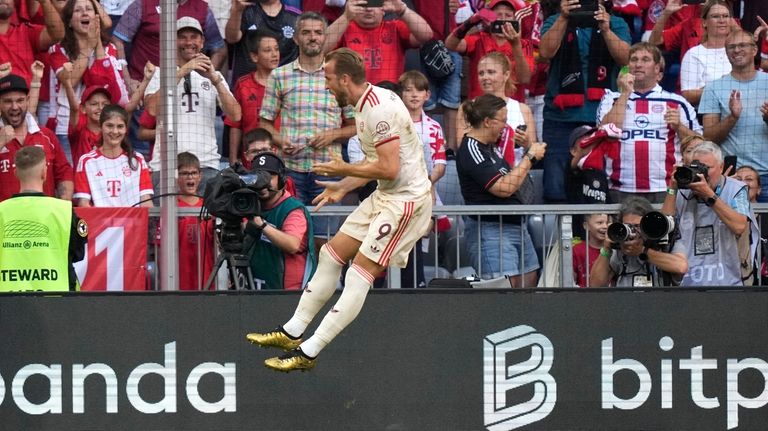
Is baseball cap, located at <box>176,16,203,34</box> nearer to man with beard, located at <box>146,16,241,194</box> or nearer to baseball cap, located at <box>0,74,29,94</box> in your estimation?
man with beard, located at <box>146,16,241,194</box>

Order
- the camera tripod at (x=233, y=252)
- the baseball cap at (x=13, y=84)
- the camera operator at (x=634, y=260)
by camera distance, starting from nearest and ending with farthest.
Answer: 1. the camera tripod at (x=233, y=252)
2. the camera operator at (x=634, y=260)
3. the baseball cap at (x=13, y=84)

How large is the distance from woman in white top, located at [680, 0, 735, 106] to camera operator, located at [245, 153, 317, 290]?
376 centimetres

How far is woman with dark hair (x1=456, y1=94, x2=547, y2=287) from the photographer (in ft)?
32.2

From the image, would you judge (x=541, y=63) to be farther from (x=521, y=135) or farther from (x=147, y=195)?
(x=147, y=195)

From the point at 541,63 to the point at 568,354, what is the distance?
3.25 metres

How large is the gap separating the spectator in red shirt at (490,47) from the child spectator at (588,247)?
71.2 inches

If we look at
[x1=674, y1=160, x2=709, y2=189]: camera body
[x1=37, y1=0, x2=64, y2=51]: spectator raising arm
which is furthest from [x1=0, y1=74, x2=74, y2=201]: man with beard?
[x1=674, y1=160, x2=709, y2=189]: camera body

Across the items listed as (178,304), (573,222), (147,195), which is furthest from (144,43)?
(573,222)

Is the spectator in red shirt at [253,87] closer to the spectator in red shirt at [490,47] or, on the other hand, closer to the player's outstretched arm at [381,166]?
the spectator in red shirt at [490,47]

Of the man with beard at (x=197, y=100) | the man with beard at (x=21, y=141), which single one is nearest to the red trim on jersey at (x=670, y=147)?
the man with beard at (x=197, y=100)

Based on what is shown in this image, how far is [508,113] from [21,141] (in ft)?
12.7

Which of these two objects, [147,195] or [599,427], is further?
[147,195]

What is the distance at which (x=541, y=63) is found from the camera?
452 inches

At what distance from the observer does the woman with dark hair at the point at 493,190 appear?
32.2ft
